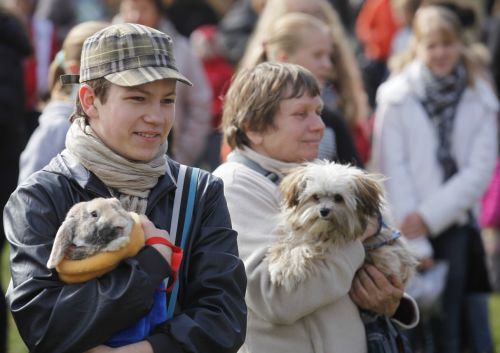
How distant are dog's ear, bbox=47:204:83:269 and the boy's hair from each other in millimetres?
1309

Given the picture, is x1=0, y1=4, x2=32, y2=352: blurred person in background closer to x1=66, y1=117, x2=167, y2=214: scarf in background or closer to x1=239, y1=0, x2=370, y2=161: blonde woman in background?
x1=239, y1=0, x2=370, y2=161: blonde woman in background

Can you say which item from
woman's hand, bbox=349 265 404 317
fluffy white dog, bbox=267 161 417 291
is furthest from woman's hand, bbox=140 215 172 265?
woman's hand, bbox=349 265 404 317

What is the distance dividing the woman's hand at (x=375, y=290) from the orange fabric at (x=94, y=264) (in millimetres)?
1234

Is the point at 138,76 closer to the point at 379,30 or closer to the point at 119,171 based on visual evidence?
the point at 119,171

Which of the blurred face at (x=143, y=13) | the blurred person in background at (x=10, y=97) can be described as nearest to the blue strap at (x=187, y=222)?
the blurred person in background at (x=10, y=97)

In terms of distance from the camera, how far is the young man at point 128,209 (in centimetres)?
325

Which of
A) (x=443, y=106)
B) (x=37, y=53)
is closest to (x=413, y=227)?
(x=443, y=106)

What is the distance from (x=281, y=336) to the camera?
13.7 feet

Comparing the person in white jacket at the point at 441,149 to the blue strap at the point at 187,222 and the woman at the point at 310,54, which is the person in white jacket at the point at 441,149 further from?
the blue strap at the point at 187,222

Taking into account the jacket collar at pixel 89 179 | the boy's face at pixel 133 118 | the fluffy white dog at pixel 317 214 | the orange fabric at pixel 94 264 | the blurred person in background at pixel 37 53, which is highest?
the boy's face at pixel 133 118

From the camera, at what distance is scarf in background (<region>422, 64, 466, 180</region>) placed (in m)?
7.32

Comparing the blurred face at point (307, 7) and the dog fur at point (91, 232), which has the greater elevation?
the dog fur at point (91, 232)

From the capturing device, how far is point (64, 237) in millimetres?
3250

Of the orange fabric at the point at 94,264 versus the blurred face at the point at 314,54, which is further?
the blurred face at the point at 314,54
